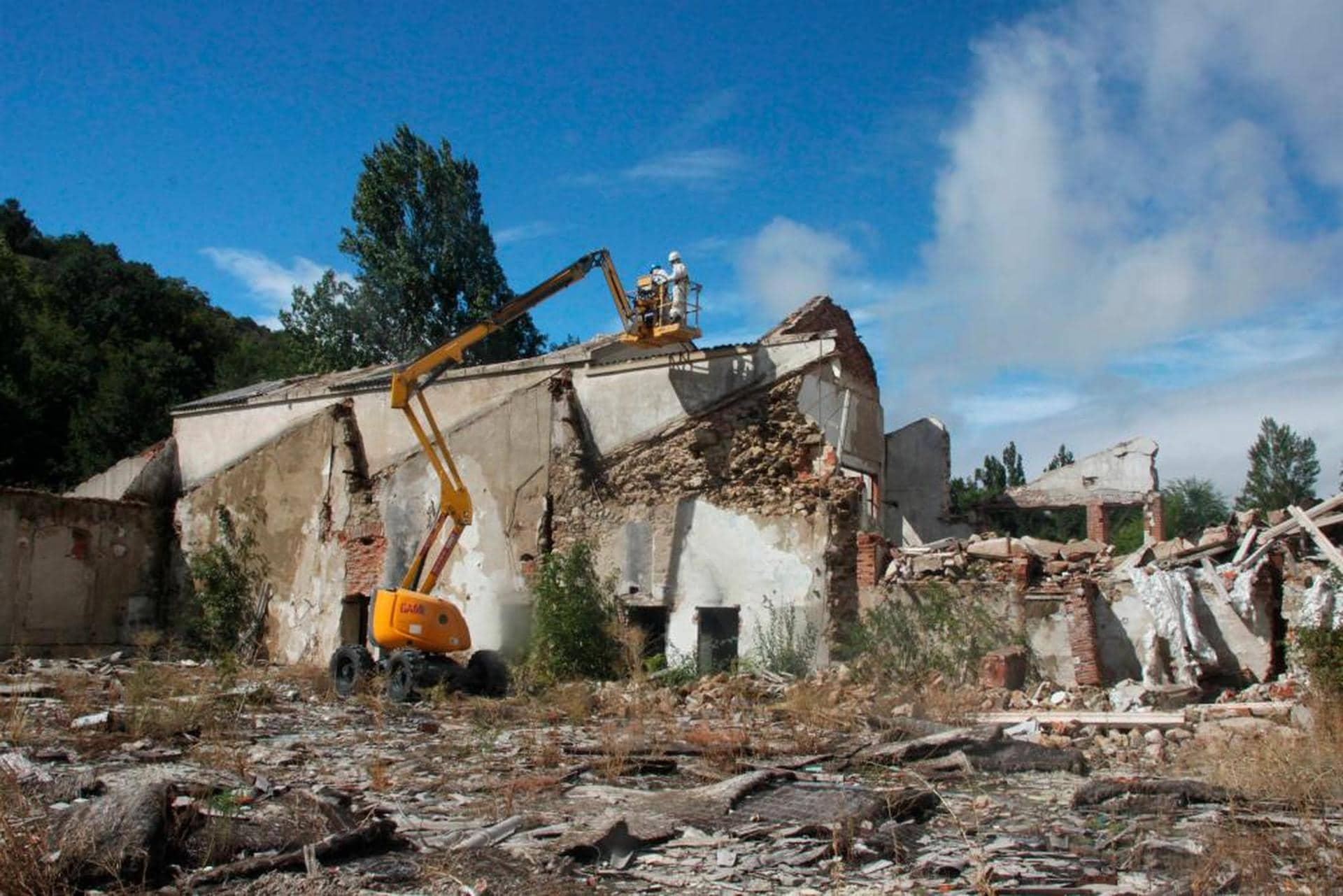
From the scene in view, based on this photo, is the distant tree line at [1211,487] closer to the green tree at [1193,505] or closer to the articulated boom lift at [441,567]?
the green tree at [1193,505]

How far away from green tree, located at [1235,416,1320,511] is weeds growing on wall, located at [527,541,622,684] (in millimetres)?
34535

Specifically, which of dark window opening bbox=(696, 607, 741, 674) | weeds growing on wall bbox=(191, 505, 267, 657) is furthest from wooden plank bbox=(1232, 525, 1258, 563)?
weeds growing on wall bbox=(191, 505, 267, 657)

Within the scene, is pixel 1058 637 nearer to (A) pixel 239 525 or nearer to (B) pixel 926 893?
(B) pixel 926 893

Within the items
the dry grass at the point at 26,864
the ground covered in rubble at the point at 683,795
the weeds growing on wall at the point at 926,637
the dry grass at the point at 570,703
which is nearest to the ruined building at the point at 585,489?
the weeds growing on wall at the point at 926,637

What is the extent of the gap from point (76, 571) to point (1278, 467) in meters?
42.0

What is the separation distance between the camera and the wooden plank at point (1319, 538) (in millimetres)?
12695

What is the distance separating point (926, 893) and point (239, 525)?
18.1m

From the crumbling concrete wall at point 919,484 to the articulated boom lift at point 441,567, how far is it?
467 centimetres

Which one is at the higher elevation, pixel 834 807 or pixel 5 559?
pixel 5 559

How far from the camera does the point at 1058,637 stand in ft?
45.1

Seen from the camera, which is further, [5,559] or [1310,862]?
[5,559]

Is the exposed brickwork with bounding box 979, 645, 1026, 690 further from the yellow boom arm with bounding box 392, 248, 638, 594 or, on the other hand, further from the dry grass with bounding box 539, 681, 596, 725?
the yellow boom arm with bounding box 392, 248, 638, 594

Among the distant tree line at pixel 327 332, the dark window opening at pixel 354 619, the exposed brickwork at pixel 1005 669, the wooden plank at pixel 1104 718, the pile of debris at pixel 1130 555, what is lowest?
the wooden plank at pixel 1104 718

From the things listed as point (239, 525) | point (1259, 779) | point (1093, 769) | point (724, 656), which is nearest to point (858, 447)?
point (724, 656)
